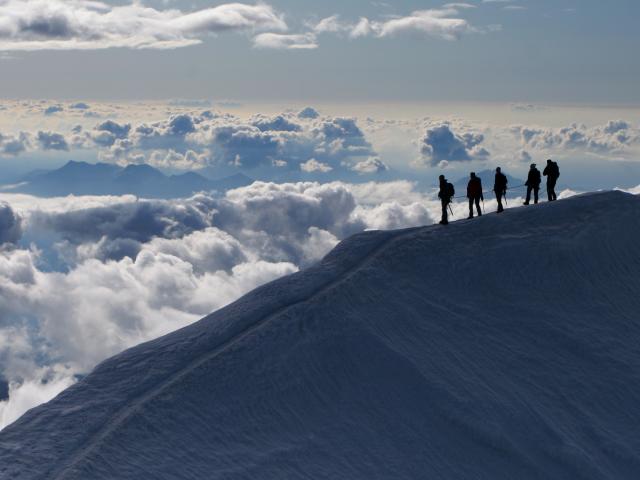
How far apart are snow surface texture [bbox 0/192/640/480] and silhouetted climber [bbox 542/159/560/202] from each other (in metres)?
6.43

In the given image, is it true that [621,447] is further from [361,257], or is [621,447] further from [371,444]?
[361,257]

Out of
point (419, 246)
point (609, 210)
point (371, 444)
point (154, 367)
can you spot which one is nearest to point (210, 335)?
point (154, 367)

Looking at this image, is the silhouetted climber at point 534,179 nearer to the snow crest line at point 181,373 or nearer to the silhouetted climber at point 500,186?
the silhouetted climber at point 500,186

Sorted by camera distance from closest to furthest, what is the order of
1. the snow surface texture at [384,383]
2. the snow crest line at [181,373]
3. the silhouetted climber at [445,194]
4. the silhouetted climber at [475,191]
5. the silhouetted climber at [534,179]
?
the snow crest line at [181,373], the snow surface texture at [384,383], the silhouetted climber at [445,194], the silhouetted climber at [475,191], the silhouetted climber at [534,179]

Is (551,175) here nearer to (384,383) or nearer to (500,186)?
(500,186)

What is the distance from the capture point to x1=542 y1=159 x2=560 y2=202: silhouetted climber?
35050 mm

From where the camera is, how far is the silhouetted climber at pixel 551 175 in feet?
115

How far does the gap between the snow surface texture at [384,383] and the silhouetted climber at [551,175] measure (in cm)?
643

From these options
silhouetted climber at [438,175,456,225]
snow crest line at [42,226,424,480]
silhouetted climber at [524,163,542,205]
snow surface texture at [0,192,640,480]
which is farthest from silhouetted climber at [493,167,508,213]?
snow crest line at [42,226,424,480]

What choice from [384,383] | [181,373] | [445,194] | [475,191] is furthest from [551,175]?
[181,373]

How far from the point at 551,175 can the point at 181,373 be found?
23.4 metres

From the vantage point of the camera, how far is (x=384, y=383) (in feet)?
70.0

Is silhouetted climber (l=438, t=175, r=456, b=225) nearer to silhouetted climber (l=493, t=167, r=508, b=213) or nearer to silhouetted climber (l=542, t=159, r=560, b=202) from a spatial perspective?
silhouetted climber (l=493, t=167, r=508, b=213)

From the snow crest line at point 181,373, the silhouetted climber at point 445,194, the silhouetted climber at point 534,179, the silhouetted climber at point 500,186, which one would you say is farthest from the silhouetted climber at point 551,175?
the snow crest line at point 181,373
